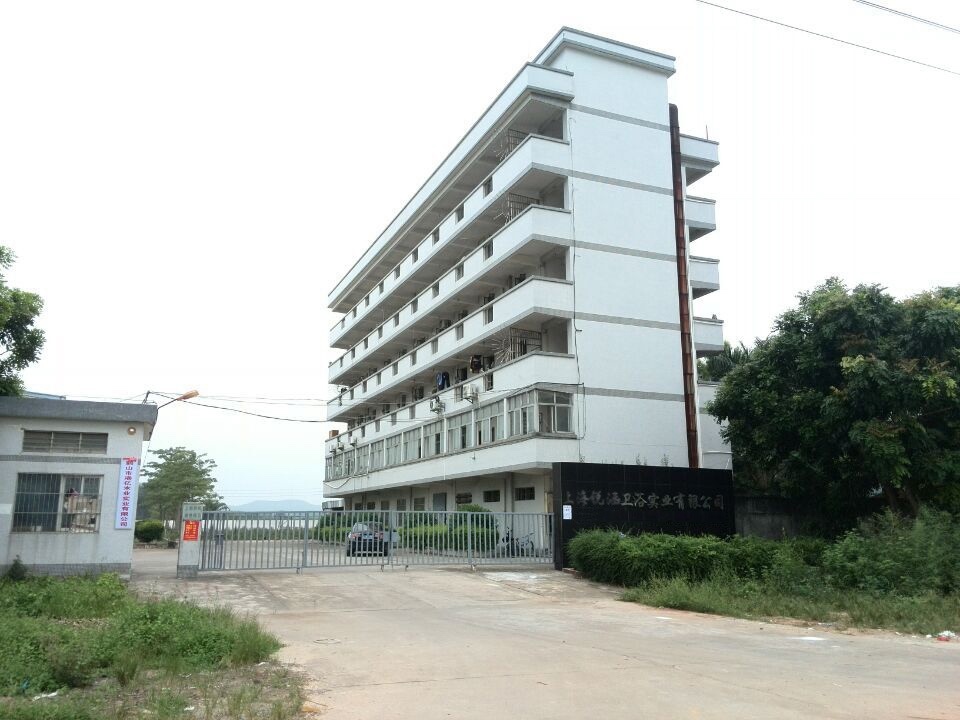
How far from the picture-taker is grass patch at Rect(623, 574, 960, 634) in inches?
469

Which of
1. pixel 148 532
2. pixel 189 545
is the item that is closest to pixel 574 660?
pixel 189 545

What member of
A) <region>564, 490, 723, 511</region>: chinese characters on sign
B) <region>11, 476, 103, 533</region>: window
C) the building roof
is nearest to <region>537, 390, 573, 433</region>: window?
<region>564, 490, 723, 511</region>: chinese characters on sign

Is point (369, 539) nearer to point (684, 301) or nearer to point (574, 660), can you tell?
point (574, 660)

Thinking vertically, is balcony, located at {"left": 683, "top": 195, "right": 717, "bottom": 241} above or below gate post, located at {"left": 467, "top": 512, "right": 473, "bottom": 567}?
above

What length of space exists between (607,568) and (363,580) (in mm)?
5476

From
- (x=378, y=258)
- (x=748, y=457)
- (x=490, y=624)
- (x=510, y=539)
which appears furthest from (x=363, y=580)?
(x=378, y=258)

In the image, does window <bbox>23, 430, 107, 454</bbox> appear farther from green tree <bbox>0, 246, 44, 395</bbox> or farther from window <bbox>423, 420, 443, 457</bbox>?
window <bbox>423, 420, 443, 457</bbox>

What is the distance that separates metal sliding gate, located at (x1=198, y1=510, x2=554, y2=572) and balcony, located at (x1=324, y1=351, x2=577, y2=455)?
16.9 ft

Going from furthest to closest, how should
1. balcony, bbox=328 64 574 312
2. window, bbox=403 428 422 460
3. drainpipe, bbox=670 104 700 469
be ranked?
1. window, bbox=403 428 422 460
2. drainpipe, bbox=670 104 700 469
3. balcony, bbox=328 64 574 312

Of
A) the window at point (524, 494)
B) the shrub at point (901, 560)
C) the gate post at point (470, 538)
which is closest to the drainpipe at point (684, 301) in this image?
the window at point (524, 494)

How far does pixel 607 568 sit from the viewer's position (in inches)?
685

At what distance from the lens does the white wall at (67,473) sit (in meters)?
Answer: 15.4

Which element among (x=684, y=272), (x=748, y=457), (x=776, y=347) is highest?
(x=684, y=272)

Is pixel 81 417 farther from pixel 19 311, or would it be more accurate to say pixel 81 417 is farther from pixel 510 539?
pixel 510 539
